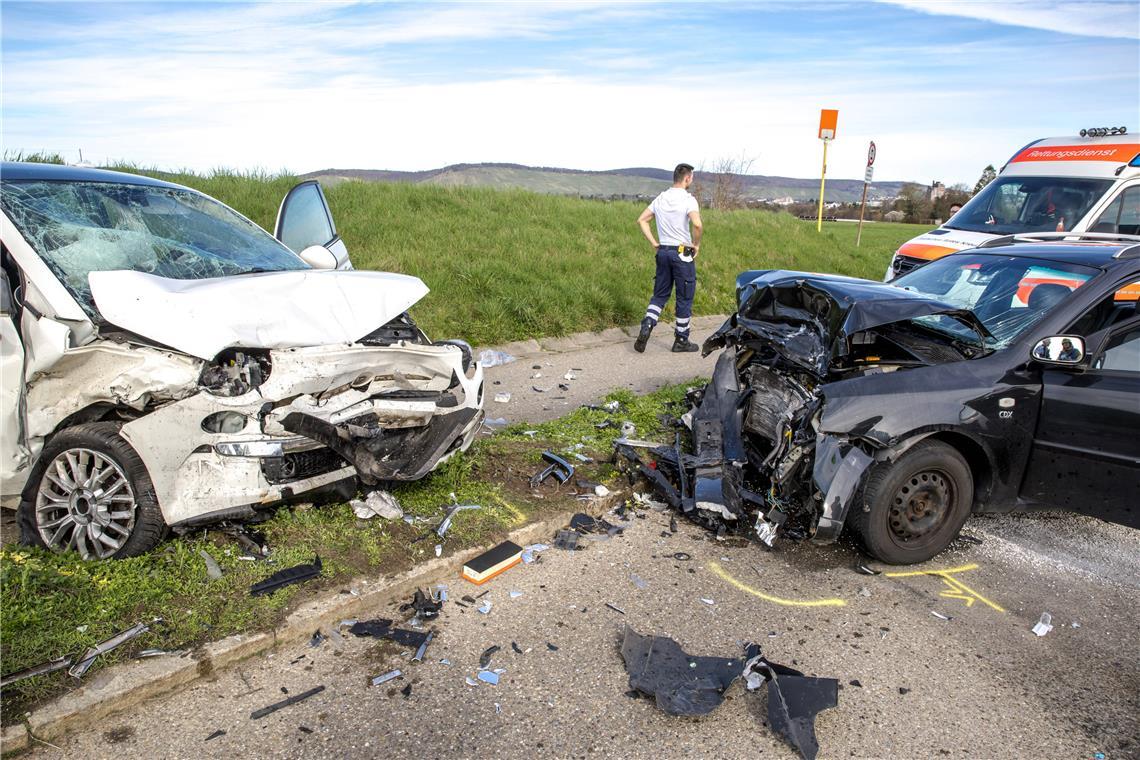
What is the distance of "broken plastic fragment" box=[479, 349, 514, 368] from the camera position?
27.6 feet

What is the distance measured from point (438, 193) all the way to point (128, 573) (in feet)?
34.7

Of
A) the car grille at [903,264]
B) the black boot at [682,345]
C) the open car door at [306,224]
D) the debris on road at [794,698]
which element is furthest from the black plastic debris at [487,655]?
the car grille at [903,264]

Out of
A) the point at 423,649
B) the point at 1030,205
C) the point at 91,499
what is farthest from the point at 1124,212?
the point at 91,499

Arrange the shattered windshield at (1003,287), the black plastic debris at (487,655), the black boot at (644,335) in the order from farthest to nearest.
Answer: the black boot at (644,335), the shattered windshield at (1003,287), the black plastic debris at (487,655)

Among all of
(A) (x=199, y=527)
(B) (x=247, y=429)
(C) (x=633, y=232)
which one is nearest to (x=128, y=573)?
(A) (x=199, y=527)

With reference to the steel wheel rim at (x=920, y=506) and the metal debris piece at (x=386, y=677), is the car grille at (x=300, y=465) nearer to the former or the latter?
the metal debris piece at (x=386, y=677)

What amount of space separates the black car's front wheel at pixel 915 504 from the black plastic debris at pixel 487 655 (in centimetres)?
215

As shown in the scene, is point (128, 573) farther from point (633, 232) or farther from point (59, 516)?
point (633, 232)

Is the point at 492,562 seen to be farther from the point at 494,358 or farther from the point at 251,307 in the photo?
the point at 494,358

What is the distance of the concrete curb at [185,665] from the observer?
2.79m

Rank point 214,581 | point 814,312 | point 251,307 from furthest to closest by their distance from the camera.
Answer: point 814,312 < point 251,307 < point 214,581

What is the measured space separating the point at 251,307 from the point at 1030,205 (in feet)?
31.7

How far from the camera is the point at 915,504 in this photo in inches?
171

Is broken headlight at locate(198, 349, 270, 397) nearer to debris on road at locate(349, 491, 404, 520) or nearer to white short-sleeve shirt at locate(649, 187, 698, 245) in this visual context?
debris on road at locate(349, 491, 404, 520)
